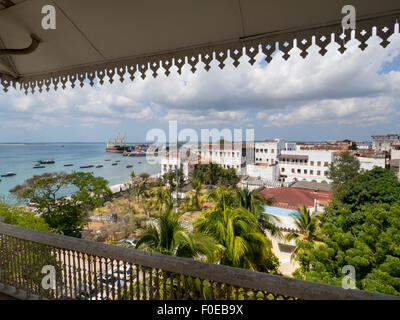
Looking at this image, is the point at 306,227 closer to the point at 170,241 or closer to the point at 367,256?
the point at 367,256

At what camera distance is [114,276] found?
6.22 ft

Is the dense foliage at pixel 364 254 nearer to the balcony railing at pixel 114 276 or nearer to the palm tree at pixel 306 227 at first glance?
the palm tree at pixel 306 227

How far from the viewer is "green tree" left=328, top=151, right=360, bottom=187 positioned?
105 feet

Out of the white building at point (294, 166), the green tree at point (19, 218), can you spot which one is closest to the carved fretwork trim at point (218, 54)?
the green tree at point (19, 218)

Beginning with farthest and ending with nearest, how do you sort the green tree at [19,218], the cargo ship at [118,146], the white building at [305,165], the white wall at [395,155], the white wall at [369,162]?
1. the cargo ship at [118,146]
2. the white building at [305,165]
3. the white wall at [395,155]
4. the white wall at [369,162]
5. the green tree at [19,218]

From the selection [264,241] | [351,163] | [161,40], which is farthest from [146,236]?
[351,163]

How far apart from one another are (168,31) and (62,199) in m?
14.1

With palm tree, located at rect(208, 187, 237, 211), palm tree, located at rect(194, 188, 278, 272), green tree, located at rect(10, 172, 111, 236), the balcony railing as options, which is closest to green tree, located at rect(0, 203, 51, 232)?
green tree, located at rect(10, 172, 111, 236)

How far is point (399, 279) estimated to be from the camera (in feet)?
18.1

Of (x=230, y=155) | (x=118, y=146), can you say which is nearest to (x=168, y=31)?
(x=230, y=155)

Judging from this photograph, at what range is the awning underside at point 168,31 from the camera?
5.68ft

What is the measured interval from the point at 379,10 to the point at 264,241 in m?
7.16

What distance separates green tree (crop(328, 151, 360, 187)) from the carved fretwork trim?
34499 millimetres

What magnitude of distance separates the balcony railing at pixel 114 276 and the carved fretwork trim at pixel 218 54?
169cm
